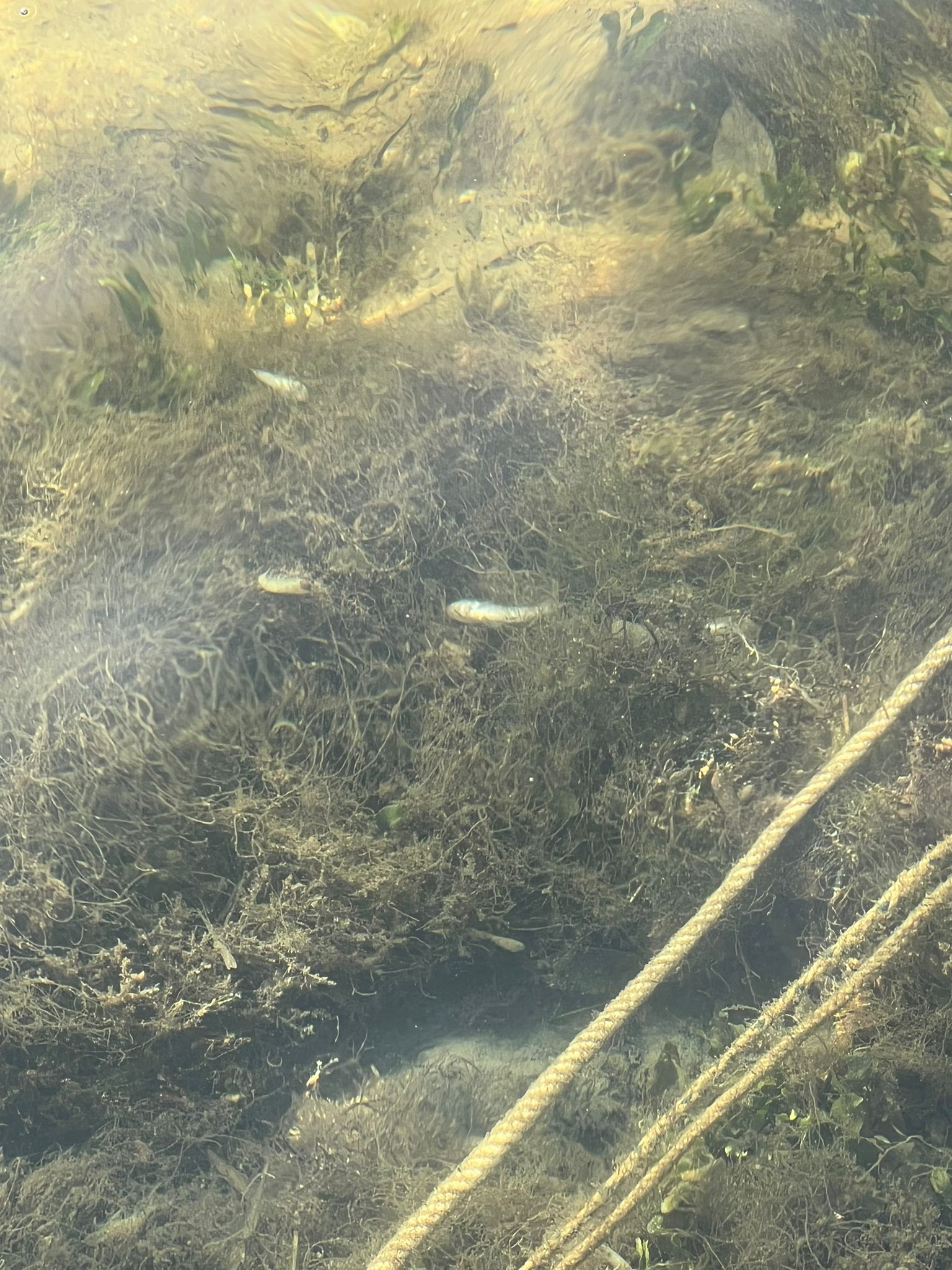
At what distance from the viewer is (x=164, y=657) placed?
211 cm

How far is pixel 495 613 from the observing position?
6.95ft

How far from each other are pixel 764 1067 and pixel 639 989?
12.0 inches

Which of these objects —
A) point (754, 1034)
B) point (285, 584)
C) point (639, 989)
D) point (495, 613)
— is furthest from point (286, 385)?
point (754, 1034)

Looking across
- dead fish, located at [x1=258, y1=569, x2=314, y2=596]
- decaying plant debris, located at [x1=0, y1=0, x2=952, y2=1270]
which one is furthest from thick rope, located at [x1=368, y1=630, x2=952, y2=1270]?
dead fish, located at [x1=258, y1=569, x2=314, y2=596]

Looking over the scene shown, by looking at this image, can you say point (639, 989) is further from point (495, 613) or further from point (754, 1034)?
point (495, 613)

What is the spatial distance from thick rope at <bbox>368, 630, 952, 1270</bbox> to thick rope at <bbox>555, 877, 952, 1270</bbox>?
10.0 inches

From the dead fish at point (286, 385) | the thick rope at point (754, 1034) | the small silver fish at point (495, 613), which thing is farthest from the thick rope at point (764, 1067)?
the dead fish at point (286, 385)

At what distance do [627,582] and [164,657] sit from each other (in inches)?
52.3

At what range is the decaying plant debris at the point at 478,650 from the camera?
2.02 metres

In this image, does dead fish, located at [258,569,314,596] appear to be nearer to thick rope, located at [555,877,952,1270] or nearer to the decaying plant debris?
the decaying plant debris

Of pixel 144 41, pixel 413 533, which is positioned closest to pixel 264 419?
pixel 413 533

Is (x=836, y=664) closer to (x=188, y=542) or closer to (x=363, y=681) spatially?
(x=363, y=681)

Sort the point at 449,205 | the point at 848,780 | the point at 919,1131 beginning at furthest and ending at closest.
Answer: the point at 449,205 < the point at 848,780 < the point at 919,1131

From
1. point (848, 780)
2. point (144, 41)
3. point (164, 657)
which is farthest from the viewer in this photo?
point (144, 41)
